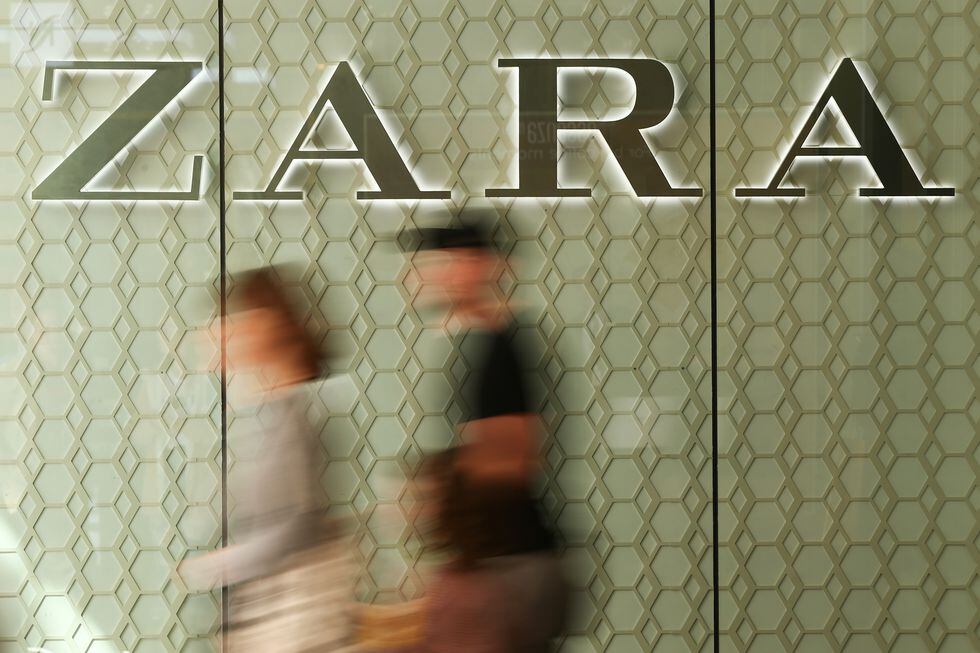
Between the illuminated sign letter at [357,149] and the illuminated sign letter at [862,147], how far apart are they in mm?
1144

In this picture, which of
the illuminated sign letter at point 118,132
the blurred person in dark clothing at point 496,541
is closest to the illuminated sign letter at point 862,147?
the blurred person in dark clothing at point 496,541

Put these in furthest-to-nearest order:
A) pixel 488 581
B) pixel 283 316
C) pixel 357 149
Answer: pixel 357 149 < pixel 283 316 < pixel 488 581

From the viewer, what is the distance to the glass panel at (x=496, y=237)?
2.84m

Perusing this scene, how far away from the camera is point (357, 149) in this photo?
2.84 m

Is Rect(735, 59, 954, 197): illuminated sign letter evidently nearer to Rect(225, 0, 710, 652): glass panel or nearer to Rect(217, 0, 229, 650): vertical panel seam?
Rect(225, 0, 710, 652): glass panel

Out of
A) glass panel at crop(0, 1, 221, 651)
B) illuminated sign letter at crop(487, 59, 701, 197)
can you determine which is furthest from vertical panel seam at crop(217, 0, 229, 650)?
illuminated sign letter at crop(487, 59, 701, 197)

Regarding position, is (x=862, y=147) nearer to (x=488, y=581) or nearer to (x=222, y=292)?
(x=488, y=581)

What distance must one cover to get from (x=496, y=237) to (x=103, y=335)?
4.42 ft

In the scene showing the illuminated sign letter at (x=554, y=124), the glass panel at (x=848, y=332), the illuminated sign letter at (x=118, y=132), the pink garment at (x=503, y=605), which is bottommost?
the pink garment at (x=503, y=605)

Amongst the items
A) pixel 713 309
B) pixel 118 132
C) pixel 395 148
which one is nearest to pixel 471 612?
pixel 713 309

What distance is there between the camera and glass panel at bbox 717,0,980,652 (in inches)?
113

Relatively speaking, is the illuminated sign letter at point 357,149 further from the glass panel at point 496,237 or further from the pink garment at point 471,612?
the pink garment at point 471,612

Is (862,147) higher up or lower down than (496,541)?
higher up

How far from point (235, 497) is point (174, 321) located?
2.03 ft
